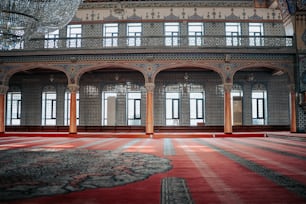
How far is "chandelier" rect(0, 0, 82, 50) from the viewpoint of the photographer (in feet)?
17.6

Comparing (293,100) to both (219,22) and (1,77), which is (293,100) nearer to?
(219,22)

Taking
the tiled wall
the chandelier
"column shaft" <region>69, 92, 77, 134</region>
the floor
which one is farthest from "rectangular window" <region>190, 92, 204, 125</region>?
the floor

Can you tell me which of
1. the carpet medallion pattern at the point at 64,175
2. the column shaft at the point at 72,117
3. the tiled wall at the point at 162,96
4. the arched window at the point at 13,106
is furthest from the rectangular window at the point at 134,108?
the carpet medallion pattern at the point at 64,175

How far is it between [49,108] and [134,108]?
4042mm

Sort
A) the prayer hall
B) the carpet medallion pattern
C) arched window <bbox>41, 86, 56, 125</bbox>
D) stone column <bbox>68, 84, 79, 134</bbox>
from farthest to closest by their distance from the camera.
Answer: arched window <bbox>41, 86, 56, 125</bbox>, stone column <bbox>68, 84, 79, 134</bbox>, the prayer hall, the carpet medallion pattern

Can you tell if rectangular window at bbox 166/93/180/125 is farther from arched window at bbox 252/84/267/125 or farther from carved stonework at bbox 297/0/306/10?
carved stonework at bbox 297/0/306/10

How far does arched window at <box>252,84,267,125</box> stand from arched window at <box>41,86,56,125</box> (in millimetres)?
9273

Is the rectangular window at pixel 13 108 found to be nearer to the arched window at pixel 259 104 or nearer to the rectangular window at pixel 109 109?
the rectangular window at pixel 109 109

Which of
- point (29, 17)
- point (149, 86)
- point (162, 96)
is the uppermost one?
point (29, 17)

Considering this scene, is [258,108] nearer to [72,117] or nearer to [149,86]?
[149,86]

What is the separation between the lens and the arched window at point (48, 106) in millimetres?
12891

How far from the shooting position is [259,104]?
41.4 ft

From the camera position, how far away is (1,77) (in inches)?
428

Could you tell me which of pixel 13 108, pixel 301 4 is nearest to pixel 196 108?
pixel 301 4
